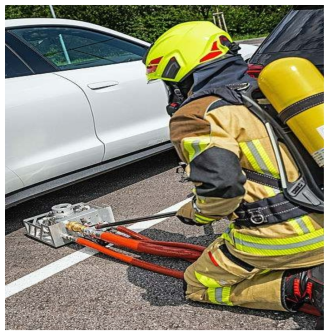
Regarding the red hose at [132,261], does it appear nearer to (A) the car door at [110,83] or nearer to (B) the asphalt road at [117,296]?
(B) the asphalt road at [117,296]

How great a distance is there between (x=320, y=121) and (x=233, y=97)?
43cm

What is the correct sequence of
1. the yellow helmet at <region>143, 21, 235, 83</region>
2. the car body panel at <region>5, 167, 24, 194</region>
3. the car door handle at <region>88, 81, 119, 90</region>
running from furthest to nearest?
the car door handle at <region>88, 81, 119, 90</region>
the car body panel at <region>5, 167, 24, 194</region>
the yellow helmet at <region>143, 21, 235, 83</region>

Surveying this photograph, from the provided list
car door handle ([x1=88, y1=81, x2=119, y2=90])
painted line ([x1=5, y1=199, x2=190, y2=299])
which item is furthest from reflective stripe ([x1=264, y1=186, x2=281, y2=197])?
car door handle ([x1=88, y1=81, x2=119, y2=90])

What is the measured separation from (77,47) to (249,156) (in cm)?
286


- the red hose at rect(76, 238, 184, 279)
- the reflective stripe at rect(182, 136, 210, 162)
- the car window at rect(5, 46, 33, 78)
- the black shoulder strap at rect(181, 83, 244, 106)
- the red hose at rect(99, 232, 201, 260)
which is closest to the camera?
the reflective stripe at rect(182, 136, 210, 162)

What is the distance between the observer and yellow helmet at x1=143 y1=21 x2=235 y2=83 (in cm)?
259

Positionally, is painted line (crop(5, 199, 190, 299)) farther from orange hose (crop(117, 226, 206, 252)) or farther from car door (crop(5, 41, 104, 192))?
car door (crop(5, 41, 104, 192))

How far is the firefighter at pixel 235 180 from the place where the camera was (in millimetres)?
2402

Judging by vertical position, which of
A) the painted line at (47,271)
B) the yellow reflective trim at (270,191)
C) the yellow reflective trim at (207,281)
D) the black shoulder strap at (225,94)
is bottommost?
the painted line at (47,271)

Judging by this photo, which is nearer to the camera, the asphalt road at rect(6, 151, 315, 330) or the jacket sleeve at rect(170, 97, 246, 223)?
the jacket sleeve at rect(170, 97, 246, 223)

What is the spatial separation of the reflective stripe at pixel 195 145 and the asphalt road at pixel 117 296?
918 millimetres

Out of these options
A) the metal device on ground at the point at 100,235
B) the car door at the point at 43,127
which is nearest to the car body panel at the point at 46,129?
the car door at the point at 43,127

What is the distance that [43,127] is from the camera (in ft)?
13.8

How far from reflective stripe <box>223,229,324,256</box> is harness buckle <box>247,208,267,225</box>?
0.09m
